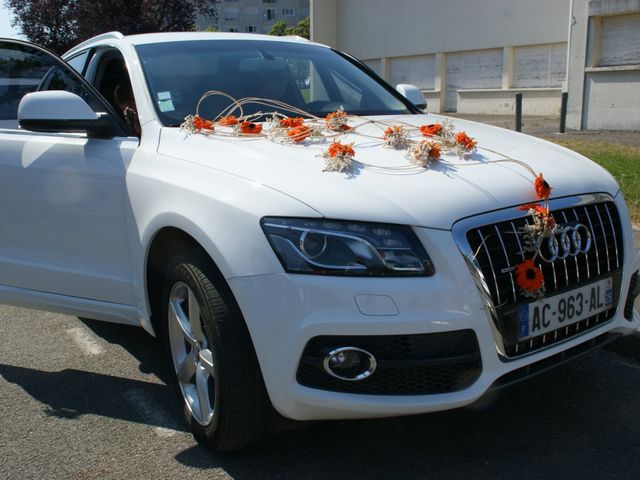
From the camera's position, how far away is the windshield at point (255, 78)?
3.66 m

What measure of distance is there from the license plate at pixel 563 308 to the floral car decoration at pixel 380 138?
2.7 inches

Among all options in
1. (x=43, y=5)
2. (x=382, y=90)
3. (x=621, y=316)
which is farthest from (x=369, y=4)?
(x=621, y=316)

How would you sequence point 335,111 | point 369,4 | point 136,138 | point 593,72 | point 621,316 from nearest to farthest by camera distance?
point 621,316, point 136,138, point 335,111, point 593,72, point 369,4

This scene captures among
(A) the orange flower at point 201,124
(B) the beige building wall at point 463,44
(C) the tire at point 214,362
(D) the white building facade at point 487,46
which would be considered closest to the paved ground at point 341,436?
(C) the tire at point 214,362

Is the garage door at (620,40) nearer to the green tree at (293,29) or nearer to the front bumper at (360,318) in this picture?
the front bumper at (360,318)

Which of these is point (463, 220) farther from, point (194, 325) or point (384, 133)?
point (194, 325)

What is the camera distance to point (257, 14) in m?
93.7

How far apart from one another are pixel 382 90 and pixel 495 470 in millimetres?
2536

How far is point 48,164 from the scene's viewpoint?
358cm

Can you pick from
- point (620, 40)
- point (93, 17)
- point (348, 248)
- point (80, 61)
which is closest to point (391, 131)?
point (348, 248)

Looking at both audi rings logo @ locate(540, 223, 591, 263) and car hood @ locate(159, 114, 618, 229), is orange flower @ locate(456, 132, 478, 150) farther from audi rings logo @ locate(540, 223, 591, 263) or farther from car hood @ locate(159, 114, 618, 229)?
audi rings logo @ locate(540, 223, 591, 263)

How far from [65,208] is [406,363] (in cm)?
195

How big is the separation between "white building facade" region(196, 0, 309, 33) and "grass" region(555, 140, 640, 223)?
269ft

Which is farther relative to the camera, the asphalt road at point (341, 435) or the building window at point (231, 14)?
the building window at point (231, 14)
